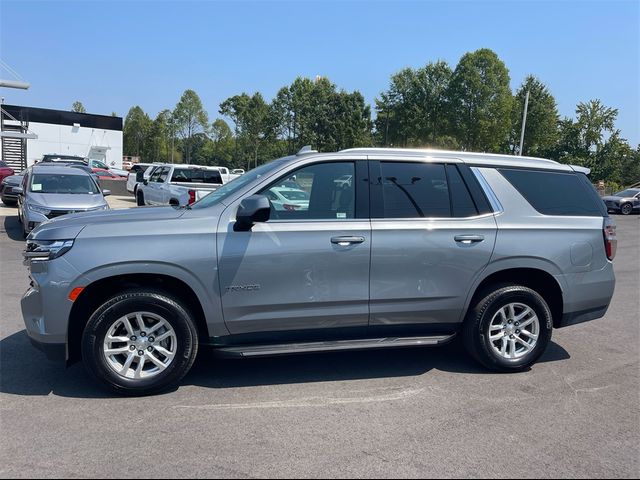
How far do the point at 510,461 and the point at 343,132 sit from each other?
1952 inches

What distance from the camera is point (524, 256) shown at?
459cm

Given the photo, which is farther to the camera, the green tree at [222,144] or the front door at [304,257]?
the green tree at [222,144]

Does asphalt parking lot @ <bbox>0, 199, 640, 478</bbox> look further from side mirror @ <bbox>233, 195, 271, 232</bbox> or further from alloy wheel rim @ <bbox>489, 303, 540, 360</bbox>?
side mirror @ <bbox>233, 195, 271, 232</bbox>

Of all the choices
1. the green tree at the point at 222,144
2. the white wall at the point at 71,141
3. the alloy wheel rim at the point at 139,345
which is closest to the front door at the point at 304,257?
the alloy wheel rim at the point at 139,345

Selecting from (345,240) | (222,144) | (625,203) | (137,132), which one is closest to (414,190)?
(345,240)

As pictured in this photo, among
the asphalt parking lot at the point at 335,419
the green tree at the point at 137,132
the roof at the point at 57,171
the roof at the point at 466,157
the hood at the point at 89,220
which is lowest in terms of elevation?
the asphalt parking lot at the point at 335,419

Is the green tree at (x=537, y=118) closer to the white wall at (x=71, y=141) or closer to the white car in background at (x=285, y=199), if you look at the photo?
the white wall at (x=71, y=141)

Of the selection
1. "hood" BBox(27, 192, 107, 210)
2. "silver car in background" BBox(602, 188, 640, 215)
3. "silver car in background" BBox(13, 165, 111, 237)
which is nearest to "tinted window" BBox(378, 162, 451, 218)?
"silver car in background" BBox(13, 165, 111, 237)

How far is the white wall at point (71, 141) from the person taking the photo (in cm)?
5559

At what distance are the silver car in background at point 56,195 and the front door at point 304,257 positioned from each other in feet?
24.3

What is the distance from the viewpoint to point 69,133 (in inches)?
2254

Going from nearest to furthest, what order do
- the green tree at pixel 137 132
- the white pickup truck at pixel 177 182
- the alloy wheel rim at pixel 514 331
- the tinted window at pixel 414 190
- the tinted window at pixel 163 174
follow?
the tinted window at pixel 414 190 < the alloy wheel rim at pixel 514 331 < the white pickup truck at pixel 177 182 < the tinted window at pixel 163 174 < the green tree at pixel 137 132

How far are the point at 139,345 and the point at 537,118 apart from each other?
52665mm

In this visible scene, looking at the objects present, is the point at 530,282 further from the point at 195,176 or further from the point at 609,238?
the point at 195,176
